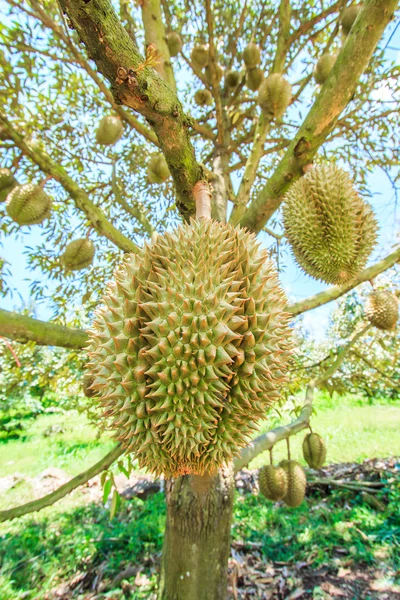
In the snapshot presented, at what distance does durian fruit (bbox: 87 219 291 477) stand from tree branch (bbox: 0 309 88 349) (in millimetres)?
746

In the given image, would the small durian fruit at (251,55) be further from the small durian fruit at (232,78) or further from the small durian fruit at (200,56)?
the small durian fruit at (200,56)

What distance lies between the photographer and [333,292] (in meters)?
2.54

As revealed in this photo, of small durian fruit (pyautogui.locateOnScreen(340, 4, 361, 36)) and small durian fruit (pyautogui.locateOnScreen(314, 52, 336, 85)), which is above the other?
small durian fruit (pyautogui.locateOnScreen(340, 4, 361, 36))

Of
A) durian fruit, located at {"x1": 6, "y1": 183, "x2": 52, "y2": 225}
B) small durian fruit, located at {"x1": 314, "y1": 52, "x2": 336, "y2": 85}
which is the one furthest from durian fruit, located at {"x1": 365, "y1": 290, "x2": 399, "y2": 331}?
durian fruit, located at {"x1": 6, "y1": 183, "x2": 52, "y2": 225}

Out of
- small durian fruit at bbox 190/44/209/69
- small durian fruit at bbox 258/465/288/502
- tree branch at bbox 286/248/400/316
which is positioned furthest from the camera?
small durian fruit at bbox 190/44/209/69

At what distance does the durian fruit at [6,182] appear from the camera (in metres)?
2.87

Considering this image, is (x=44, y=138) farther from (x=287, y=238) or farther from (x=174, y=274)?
(x=174, y=274)

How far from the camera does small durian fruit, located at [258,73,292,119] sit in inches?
106

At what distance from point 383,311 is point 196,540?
7.65 ft

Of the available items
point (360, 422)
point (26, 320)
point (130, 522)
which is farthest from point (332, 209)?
point (360, 422)

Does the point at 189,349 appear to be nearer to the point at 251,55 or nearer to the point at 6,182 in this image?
the point at 6,182

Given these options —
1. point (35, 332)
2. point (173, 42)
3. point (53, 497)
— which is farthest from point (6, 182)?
point (53, 497)

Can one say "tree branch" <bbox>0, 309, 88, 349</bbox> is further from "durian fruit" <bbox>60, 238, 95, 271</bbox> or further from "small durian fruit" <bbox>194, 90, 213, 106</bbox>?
"small durian fruit" <bbox>194, 90, 213, 106</bbox>

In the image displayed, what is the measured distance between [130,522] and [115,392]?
3.90 m
